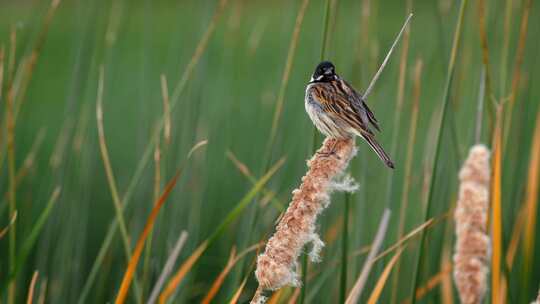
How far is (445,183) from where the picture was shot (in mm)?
3041

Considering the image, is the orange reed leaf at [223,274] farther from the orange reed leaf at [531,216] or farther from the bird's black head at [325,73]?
the orange reed leaf at [531,216]

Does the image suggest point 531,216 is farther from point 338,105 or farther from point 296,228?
point 296,228

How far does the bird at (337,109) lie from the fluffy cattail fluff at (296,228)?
0.42 metres

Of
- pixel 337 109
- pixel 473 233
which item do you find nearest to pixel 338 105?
pixel 337 109

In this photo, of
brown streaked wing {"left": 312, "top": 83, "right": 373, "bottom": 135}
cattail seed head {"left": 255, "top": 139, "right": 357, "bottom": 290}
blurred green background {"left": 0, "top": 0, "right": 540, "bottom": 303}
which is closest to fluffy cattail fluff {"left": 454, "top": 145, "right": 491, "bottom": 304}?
blurred green background {"left": 0, "top": 0, "right": 540, "bottom": 303}

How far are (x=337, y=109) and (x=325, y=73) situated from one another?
153 millimetres

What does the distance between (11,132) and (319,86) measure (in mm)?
1029

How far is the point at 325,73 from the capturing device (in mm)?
2395

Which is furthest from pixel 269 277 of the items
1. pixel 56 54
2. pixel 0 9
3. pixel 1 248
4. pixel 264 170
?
pixel 0 9

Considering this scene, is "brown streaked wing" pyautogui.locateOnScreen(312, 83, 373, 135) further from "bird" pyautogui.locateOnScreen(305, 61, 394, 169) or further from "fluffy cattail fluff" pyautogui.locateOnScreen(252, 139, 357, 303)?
"fluffy cattail fluff" pyautogui.locateOnScreen(252, 139, 357, 303)

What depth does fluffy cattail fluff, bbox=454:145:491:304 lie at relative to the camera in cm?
208

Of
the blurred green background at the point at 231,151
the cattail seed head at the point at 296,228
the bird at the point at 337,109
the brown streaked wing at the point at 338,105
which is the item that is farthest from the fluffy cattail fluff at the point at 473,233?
the cattail seed head at the point at 296,228

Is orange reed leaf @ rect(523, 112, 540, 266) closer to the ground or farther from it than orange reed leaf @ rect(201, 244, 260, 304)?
farther from it

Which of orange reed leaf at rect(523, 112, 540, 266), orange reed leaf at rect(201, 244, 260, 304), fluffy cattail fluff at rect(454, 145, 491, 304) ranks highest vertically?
orange reed leaf at rect(523, 112, 540, 266)
